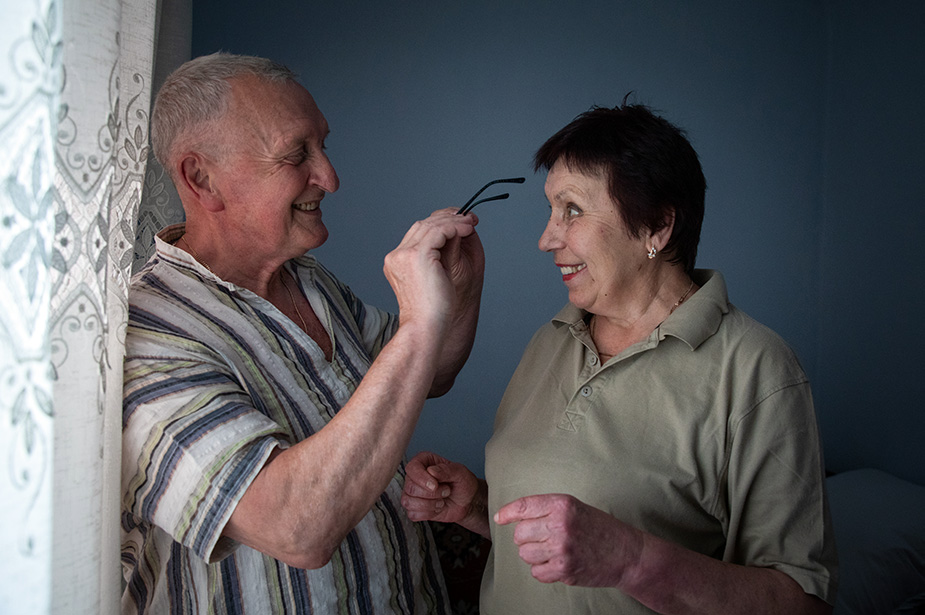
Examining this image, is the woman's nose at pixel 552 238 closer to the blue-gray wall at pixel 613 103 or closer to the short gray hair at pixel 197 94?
the short gray hair at pixel 197 94

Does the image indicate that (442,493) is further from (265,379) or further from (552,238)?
(552,238)

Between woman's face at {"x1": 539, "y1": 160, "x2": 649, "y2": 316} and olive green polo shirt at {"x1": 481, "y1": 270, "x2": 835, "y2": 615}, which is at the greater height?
woman's face at {"x1": 539, "y1": 160, "x2": 649, "y2": 316}

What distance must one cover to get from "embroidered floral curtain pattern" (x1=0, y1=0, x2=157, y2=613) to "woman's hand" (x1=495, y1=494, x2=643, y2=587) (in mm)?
527

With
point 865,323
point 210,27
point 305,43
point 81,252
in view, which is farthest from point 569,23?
point 81,252

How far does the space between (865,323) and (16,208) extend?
9.55ft

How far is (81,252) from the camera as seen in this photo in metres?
0.77

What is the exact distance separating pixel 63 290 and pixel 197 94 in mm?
639

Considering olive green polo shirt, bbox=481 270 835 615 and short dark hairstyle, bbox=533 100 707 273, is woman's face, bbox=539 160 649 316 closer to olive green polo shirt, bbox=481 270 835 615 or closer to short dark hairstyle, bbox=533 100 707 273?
short dark hairstyle, bbox=533 100 707 273

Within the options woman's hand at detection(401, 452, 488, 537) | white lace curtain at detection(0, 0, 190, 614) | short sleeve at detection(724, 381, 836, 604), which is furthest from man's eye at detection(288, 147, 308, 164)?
short sleeve at detection(724, 381, 836, 604)

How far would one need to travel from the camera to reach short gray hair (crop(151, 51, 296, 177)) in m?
1.25

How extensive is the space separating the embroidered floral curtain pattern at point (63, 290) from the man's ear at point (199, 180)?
360 millimetres

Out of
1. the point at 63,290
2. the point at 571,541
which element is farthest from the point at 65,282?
the point at 571,541

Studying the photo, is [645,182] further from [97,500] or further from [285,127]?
[97,500]

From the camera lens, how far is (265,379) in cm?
118
